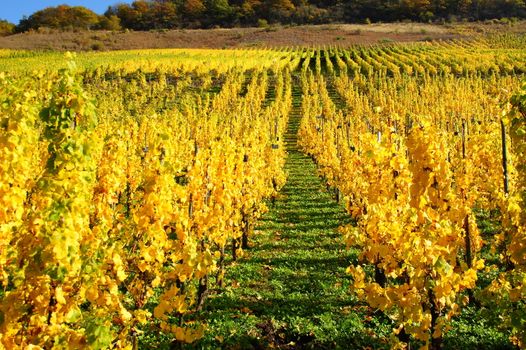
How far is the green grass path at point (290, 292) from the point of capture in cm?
849

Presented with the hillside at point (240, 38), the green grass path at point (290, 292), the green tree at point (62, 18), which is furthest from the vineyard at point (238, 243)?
the green tree at point (62, 18)

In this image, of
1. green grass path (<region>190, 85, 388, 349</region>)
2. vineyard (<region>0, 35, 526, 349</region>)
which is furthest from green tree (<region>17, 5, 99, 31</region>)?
green grass path (<region>190, 85, 388, 349</region>)

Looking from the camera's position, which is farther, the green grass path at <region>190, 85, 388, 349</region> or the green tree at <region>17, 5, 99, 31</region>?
the green tree at <region>17, 5, 99, 31</region>

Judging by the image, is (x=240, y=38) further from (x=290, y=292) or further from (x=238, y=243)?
(x=290, y=292)

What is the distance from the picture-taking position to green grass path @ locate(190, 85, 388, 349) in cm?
849

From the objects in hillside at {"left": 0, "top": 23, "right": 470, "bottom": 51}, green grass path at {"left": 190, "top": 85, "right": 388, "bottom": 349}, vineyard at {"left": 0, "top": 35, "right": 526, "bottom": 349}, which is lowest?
green grass path at {"left": 190, "top": 85, "right": 388, "bottom": 349}

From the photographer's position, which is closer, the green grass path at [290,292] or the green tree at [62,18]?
the green grass path at [290,292]

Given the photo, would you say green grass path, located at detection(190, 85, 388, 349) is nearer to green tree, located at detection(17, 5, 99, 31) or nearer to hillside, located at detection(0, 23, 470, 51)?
hillside, located at detection(0, 23, 470, 51)

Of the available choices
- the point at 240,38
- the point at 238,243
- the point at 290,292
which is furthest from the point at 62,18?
the point at 290,292

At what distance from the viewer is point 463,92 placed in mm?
41781

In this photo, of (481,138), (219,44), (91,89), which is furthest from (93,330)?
(219,44)

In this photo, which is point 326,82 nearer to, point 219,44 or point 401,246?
point 219,44

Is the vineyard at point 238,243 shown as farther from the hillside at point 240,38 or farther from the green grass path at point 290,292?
the hillside at point 240,38

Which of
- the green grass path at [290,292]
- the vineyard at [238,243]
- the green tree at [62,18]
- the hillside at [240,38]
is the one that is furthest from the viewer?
the green tree at [62,18]
